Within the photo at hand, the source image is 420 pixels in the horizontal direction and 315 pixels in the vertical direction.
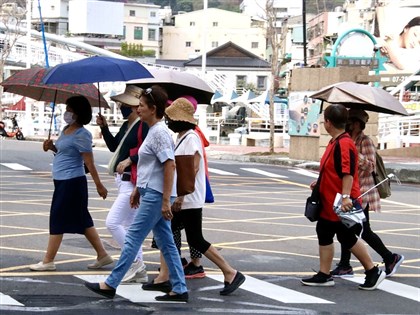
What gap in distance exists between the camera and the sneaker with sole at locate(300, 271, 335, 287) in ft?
31.9

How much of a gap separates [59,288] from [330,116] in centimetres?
299

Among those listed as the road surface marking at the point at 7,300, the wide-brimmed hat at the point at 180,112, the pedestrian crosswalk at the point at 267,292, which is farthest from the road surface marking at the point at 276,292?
the road surface marking at the point at 7,300

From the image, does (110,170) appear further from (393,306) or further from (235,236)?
(235,236)

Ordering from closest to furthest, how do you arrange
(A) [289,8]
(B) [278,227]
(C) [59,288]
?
(C) [59,288] → (B) [278,227] → (A) [289,8]

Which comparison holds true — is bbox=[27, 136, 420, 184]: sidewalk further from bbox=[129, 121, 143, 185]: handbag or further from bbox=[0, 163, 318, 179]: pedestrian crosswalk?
bbox=[129, 121, 143, 185]: handbag

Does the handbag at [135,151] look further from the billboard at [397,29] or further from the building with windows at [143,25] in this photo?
the building with windows at [143,25]

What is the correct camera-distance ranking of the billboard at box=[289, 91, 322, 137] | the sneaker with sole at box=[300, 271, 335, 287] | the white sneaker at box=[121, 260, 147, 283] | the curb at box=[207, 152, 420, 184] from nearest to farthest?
the white sneaker at box=[121, 260, 147, 283], the sneaker with sole at box=[300, 271, 335, 287], the curb at box=[207, 152, 420, 184], the billboard at box=[289, 91, 322, 137]

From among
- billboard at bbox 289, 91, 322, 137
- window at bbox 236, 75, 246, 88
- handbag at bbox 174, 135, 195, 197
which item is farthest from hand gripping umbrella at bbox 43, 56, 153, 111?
window at bbox 236, 75, 246, 88

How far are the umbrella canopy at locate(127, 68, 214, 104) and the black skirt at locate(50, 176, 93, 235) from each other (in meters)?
1.39

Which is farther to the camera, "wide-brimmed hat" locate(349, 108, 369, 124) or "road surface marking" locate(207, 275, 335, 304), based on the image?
"wide-brimmed hat" locate(349, 108, 369, 124)

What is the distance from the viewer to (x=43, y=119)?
5334 centimetres

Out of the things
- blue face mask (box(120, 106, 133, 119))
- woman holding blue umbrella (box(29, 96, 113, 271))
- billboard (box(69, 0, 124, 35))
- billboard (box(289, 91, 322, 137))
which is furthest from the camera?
billboard (box(69, 0, 124, 35))

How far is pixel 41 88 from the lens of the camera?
11430 millimetres

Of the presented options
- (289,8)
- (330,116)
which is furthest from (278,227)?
(289,8)
